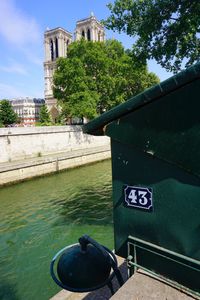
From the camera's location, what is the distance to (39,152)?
90.3 feet

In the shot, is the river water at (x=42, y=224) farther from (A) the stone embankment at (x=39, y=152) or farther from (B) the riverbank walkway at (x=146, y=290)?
(B) the riverbank walkway at (x=146, y=290)

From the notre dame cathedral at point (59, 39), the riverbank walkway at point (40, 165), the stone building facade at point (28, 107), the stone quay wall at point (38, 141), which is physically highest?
the notre dame cathedral at point (59, 39)

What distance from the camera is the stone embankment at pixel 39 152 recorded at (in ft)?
70.3

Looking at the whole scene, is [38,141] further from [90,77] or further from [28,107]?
[28,107]

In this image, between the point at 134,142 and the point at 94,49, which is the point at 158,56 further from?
the point at 94,49

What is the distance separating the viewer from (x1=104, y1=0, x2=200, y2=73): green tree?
982 centimetres

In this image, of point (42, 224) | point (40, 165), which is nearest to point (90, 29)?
point (40, 165)

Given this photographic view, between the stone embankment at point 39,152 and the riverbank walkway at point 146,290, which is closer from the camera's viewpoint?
the riverbank walkway at point 146,290

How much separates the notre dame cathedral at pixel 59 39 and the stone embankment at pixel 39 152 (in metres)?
49.8

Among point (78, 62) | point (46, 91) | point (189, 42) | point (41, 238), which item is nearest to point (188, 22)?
point (189, 42)

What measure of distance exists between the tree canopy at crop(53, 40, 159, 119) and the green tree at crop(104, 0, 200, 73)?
21992 millimetres

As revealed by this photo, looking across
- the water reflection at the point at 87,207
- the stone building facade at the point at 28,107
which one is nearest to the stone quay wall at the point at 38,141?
the water reflection at the point at 87,207

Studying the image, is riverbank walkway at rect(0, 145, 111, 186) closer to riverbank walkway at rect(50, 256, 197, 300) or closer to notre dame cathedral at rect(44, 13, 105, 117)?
riverbank walkway at rect(50, 256, 197, 300)

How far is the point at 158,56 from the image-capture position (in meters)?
11.1
